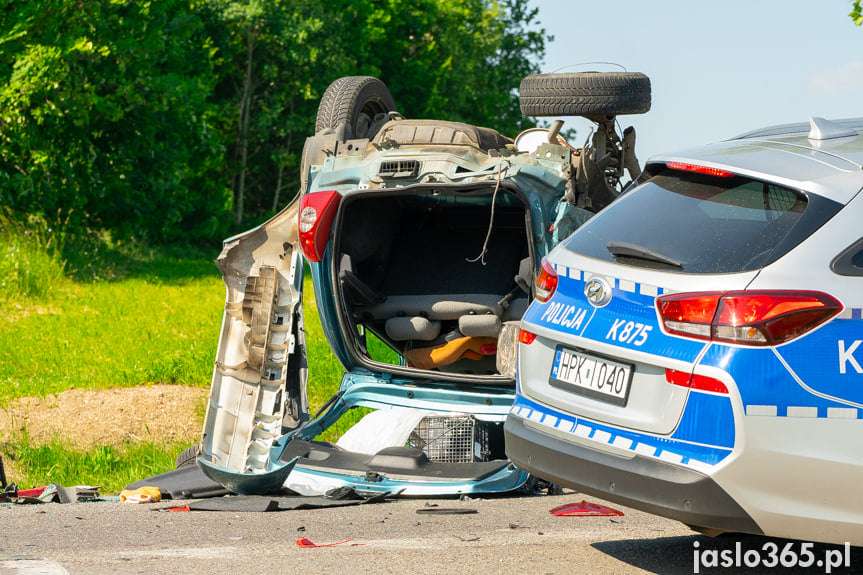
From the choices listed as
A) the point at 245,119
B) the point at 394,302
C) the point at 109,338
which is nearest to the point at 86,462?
the point at 394,302

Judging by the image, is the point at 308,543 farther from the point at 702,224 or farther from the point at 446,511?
the point at 702,224

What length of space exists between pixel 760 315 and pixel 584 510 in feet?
7.86

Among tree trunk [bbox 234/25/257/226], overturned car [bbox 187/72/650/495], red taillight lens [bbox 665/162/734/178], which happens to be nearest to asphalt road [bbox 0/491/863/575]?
overturned car [bbox 187/72/650/495]

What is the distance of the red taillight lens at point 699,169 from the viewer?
431 cm

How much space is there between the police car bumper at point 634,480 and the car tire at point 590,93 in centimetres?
300

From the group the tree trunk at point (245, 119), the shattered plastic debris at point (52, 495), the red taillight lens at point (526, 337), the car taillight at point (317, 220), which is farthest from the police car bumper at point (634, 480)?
the tree trunk at point (245, 119)

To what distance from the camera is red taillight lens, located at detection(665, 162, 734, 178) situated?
4.31 metres

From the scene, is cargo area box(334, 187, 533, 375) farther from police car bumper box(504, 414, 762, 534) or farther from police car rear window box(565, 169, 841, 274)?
police car bumper box(504, 414, 762, 534)

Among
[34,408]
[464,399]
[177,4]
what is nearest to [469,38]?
[177,4]

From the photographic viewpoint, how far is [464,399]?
6805 millimetres

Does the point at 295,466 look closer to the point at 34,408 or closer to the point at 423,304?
the point at 423,304

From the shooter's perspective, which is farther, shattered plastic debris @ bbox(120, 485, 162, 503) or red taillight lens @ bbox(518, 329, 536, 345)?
shattered plastic debris @ bbox(120, 485, 162, 503)

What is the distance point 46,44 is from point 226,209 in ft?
44.8

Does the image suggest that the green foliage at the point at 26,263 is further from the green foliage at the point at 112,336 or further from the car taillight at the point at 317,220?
the car taillight at the point at 317,220
